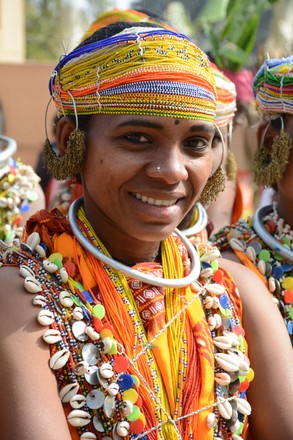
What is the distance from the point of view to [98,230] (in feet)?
8.29

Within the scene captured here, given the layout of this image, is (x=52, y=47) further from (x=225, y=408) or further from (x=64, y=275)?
(x=225, y=408)

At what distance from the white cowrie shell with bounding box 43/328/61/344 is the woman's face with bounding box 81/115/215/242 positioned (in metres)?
0.42

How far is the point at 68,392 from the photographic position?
2.20 metres

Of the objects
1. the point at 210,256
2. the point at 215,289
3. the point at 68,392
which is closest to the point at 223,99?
the point at 210,256

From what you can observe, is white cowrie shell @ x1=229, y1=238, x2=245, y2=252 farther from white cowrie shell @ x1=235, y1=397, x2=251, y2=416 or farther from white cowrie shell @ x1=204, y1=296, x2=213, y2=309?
white cowrie shell @ x1=235, y1=397, x2=251, y2=416

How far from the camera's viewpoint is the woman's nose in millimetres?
2305

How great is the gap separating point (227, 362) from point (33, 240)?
759mm

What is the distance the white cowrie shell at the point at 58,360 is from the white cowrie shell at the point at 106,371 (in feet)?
0.38

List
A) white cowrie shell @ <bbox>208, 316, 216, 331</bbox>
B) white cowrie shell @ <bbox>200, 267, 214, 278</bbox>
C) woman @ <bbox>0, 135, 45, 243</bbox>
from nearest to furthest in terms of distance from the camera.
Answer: white cowrie shell @ <bbox>208, 316, 216, 331</bbox>
white cowrie shell @ <bbox>200, 267, 214, 278</bbox>
woman @ <bbox>0, 135, 45, 243</bbox>

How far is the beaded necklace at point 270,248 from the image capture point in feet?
10.1

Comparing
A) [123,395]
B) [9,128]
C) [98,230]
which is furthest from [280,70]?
[9,128]

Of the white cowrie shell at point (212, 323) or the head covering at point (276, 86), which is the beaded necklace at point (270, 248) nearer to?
the head covering at point (276, 86)

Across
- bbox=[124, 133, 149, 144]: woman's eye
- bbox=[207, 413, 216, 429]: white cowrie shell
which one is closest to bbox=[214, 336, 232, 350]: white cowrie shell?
bbox=[207, 413, 216, 429]: white cowrie shell

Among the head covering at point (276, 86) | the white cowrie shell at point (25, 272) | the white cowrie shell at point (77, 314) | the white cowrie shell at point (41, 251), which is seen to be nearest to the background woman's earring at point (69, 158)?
the white cowrie shell at point (41, 251)
